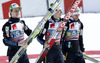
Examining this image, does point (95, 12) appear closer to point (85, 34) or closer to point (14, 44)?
point (85, 34)

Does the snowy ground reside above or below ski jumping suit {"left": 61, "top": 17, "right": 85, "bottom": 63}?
below

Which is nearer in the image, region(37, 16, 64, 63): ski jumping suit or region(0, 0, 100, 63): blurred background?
region(37, 16, 64, 63): ski jumping suit

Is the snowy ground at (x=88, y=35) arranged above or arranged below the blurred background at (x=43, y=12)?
below

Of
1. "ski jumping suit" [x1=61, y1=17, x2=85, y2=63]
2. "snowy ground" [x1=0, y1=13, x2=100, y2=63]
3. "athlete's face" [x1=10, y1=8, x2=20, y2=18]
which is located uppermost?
"athlete's face" [x1=10, y1=8, x2=20, y2=18]

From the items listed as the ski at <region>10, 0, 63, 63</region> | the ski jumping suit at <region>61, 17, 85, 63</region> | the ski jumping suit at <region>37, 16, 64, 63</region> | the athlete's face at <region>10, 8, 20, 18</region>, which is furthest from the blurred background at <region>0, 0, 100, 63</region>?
the athlete's face at <region>10, 8, 20, 18</region>

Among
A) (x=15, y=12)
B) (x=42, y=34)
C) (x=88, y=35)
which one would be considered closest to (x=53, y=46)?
(x=42, y=34)

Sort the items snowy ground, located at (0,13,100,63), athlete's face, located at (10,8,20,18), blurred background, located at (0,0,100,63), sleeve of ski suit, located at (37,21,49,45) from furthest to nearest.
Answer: blurred background, located at (0,0,100,63), snowy ground, located at (0,13,100,63), sleeve of ski suit, located at (37,21,49,45), athlete's face, located at (10,8,20,18)

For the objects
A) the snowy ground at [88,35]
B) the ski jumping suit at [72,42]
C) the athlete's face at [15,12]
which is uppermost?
the athlete's face at [15,12]

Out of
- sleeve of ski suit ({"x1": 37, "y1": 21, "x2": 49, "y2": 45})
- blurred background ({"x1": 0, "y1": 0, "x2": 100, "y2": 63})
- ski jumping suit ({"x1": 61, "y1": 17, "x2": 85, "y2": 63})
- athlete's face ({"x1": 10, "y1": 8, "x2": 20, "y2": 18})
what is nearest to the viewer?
athlete's face ({"x1": 10, "y1": 8, "x2": 20, "y2": 18})

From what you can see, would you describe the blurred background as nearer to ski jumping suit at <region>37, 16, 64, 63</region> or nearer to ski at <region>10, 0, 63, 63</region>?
ski jumping suit at <region>37, 16, 64, 63</region>

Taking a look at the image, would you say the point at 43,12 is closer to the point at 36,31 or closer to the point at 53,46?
the point at 53,46

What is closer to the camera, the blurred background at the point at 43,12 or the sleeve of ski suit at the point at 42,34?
the sleeve of ski suit at the point at 42,34

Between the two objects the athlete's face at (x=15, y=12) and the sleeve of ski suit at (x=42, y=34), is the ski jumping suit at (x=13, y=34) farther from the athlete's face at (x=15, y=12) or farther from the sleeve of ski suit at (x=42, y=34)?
the sleeve of ski suit at (x=42, y=34)

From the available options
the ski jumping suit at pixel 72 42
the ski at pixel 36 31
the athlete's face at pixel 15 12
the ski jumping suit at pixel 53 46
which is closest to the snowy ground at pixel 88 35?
the ski jumping suit at pixel 72 42
